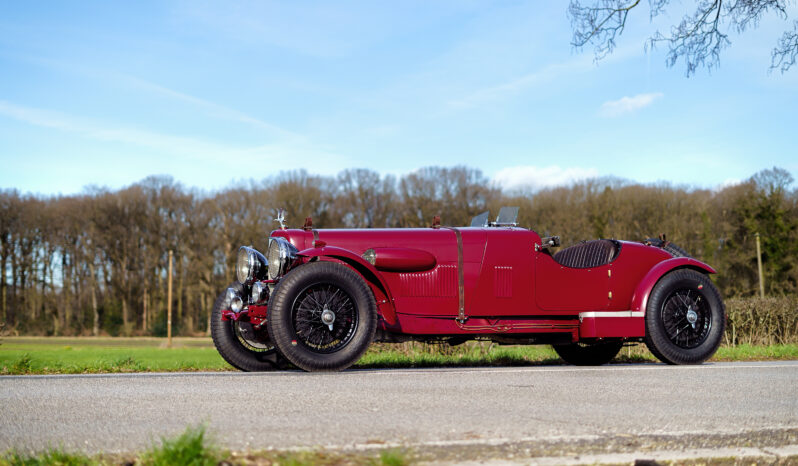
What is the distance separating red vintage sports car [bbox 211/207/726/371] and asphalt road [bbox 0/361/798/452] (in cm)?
58

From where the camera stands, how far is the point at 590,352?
8.37 meters

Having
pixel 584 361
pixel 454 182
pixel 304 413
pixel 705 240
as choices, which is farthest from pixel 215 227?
pixel 304 413

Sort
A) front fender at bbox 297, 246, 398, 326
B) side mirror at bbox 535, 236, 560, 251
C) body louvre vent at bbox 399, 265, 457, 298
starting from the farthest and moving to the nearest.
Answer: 1. side mirror at bbox 535, 236, 560, 251
2. body louvre vent at bbox 399, 265, 457, 298
3. front fender at bbox 297, 246, 398, 326

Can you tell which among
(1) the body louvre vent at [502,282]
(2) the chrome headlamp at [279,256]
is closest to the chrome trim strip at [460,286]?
(1) the body louvre vent at [502,282]

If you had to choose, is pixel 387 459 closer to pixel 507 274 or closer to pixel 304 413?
pixel 304 413

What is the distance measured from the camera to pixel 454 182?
4453 cm

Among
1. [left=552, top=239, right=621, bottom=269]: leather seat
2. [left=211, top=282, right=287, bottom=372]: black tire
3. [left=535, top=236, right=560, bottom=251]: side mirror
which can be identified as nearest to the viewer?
[left=211, top=282, right=287, bottom=372]: black tire

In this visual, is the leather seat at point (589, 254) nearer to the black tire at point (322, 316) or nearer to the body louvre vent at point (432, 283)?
the body louvre vent at point (432, 283)

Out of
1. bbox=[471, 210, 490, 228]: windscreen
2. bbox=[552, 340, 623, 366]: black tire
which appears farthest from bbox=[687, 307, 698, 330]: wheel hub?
bbox=[471, 210, 490, 228]: windscreen

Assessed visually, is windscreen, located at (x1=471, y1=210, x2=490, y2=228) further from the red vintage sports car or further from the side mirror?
the side mirror

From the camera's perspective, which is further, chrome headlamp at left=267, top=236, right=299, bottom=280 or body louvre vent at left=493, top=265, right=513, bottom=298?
body louvre vent at left=493, top=265, right=513, bottom=298

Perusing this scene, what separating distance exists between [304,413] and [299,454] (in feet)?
3.31

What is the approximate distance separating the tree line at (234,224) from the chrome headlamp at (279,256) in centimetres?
3423

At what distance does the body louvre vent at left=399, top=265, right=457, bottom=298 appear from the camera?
6.85 meters
